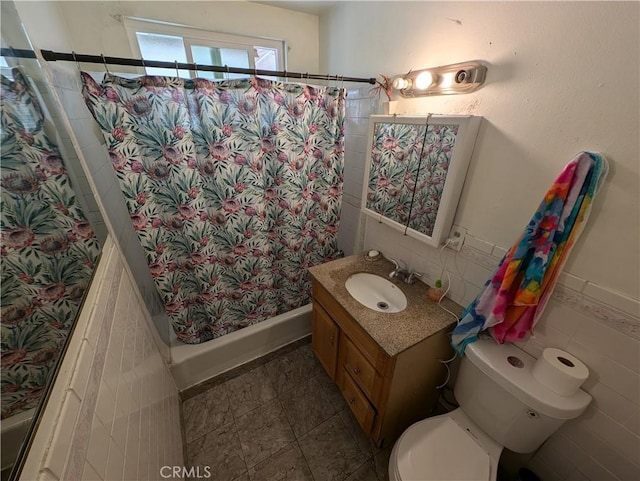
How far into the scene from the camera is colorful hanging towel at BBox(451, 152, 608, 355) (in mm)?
784

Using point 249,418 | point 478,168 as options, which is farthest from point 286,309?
point 478,168

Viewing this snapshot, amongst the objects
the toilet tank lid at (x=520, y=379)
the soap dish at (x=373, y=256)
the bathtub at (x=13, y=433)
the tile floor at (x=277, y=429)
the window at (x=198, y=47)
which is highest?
the window at (x=198, y=47)

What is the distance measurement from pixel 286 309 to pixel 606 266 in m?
1.73

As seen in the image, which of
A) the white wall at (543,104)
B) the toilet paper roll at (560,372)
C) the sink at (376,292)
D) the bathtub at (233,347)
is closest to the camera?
the white wall at (543,104)

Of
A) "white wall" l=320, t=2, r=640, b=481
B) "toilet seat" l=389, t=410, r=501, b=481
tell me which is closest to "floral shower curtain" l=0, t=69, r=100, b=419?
"toilet seat" l=389, t=410, r=501, b=481

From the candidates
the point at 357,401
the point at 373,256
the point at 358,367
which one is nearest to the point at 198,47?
the point at 373,256

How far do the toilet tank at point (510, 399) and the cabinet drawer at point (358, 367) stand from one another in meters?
0.42

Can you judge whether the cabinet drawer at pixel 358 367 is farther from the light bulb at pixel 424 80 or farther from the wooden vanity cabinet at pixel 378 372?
the light bulb at pixel 424 80

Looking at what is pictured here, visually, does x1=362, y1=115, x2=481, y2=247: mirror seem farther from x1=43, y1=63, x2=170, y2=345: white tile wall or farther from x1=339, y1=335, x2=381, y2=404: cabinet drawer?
x1=43, y1=63, x2=170, y2=345: white tile wall

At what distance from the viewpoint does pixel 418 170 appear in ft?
4.30

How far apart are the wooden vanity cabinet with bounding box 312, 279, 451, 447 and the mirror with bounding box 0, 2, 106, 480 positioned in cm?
102

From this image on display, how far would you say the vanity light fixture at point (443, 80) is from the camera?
100cm

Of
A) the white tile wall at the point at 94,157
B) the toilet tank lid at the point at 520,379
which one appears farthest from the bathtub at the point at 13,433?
the toilet tank lid at the point at 520,379

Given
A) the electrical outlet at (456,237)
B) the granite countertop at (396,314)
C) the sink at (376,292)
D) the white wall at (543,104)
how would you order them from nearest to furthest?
the white wall at (543,104) < the granite countertop at (396,314) < the electrical outlet at (456,237) < the sink at (376,292)
